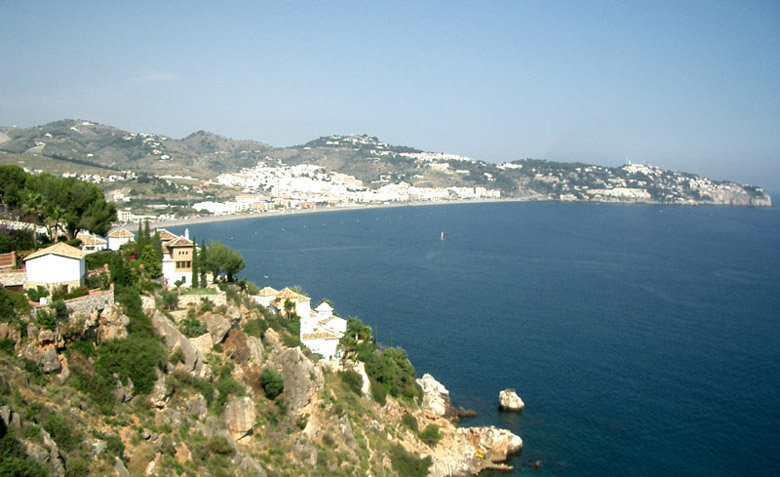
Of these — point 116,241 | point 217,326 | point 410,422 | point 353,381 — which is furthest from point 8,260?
point 410,422

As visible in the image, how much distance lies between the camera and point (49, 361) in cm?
1162

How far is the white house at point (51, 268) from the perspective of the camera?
44.2 ft

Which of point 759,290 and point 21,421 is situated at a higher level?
point 21,421

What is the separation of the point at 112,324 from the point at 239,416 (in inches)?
141

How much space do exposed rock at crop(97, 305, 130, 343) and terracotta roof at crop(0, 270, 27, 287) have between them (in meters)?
1.79

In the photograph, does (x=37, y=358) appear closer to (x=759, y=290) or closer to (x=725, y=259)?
(x=759, y=290)

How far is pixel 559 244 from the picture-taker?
2901 inches

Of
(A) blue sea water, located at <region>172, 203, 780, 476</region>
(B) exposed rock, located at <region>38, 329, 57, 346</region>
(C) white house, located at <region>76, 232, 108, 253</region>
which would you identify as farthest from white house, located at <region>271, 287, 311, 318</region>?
(B) exposed rock, located at <region>38, 329, 57, 346</region>

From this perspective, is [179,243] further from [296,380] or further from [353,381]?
[353,381]

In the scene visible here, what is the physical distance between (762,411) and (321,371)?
63.8 feet

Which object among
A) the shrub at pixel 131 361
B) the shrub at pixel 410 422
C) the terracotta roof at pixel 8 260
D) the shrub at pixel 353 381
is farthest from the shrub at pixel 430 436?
the terracotta roof at pixel 8 260

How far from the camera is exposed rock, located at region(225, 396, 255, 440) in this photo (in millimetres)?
14570

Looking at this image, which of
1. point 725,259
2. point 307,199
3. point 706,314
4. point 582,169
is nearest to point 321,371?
point 706,314

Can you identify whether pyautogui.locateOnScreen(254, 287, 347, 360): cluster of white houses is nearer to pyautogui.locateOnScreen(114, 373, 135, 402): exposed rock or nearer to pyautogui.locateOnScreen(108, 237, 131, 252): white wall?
pyautogui.locateOnScreen(108, 237, 131, 252): white wall
